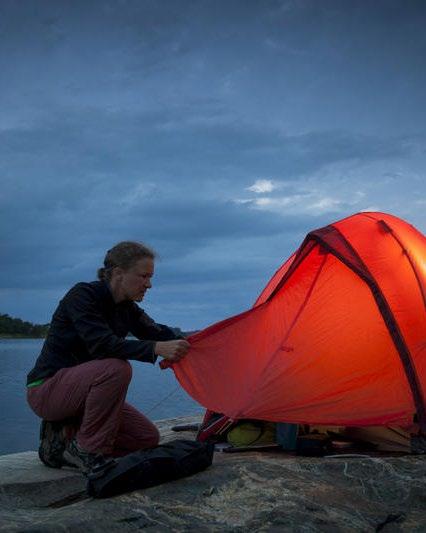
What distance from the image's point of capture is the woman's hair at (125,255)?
557 centimetres

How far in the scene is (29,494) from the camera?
16.6 feet

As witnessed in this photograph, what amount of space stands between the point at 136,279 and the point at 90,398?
1126 mm

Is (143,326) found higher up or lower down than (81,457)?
higher up

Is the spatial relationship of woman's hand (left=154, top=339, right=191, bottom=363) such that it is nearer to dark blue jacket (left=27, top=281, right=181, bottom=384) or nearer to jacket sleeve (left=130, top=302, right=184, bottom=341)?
dark blue jacket (left=27, top=281, right=181, bottom=384)

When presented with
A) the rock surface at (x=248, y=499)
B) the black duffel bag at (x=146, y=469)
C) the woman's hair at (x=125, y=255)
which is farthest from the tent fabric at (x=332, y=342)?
the woman's hair at (x=125, y=255)

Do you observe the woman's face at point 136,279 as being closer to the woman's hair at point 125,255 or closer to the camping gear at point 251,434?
the woman's hair at point 125,255

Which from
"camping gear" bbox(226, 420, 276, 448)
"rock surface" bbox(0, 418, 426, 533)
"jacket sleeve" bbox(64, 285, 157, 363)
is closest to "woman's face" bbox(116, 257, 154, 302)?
"jacket sleeve" bbox(64, 285, 157, 363)

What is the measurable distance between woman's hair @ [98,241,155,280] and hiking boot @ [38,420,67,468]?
1.46 meters

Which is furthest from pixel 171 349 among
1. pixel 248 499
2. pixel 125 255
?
pixel 248 499

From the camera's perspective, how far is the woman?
522cm

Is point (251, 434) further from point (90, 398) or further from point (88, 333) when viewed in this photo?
point (88, 333)

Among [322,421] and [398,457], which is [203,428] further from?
[398,457]

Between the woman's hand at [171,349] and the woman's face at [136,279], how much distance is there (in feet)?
1.80

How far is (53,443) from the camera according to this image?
5.71 metres
